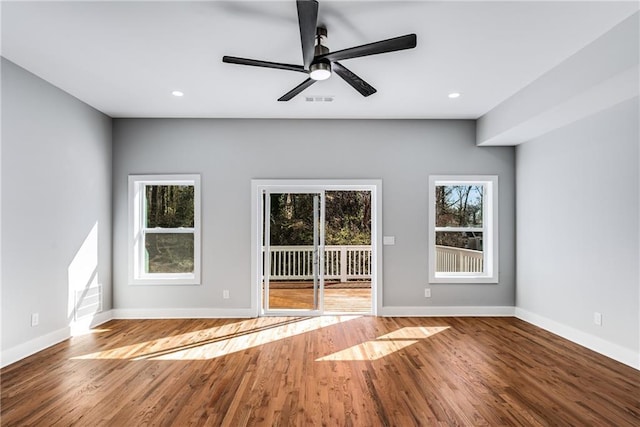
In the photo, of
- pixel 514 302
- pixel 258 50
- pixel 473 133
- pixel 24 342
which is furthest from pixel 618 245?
pixel 24 342

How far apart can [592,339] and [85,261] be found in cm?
595

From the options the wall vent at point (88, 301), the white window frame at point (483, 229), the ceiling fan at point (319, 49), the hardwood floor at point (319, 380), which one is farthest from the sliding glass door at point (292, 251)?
the ceiling fan at point (319, 49)

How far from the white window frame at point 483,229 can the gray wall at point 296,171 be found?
90 mm

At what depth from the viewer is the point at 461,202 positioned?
17.3ft

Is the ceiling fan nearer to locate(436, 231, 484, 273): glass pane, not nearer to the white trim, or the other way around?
locate(436, 231, 484, 273): glass pane

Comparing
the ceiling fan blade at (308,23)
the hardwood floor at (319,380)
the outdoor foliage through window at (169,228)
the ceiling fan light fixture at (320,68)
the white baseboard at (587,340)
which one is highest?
the ceiling fan blade at (308,23)

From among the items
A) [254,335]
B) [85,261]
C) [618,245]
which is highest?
[618,245]

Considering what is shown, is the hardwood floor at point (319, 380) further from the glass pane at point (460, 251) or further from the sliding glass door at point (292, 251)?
the glass pane at point (460, 251)

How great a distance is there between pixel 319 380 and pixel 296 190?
2814 millimetres

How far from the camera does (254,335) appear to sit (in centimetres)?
419

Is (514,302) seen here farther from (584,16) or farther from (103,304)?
(103,304)

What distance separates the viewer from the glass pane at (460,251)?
5.22m

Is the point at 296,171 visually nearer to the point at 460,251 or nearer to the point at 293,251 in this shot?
the point at 293,251

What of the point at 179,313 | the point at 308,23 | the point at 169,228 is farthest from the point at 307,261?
the point at 308,23
